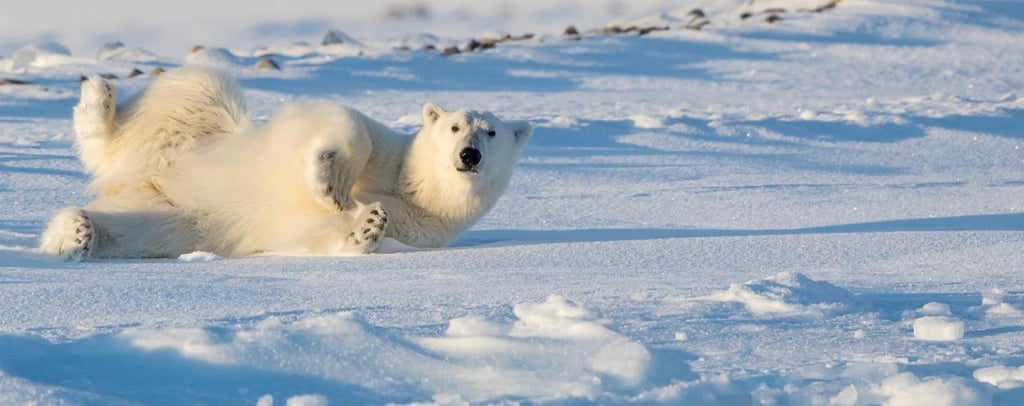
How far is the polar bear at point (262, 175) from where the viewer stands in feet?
15.6

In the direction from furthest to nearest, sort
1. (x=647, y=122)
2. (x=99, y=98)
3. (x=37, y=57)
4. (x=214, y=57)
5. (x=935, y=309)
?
(x=37, y=57)
(x=214, y=57)
(x=647, y=122)
(x=99, y=98)
(x=935, y=309)

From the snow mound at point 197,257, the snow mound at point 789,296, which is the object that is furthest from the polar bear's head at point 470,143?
the snow mound at point 789,296

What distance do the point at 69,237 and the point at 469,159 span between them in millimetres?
1331

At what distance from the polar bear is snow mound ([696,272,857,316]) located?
1.58m

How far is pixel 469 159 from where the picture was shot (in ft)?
16.2

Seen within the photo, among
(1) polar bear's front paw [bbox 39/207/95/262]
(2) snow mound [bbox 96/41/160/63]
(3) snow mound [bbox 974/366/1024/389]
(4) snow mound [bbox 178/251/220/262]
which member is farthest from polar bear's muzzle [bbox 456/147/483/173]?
(2) snow mound [bbox 96/41/160/63]

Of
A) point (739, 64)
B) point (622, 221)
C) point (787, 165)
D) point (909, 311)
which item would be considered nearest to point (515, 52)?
point (739, 64)

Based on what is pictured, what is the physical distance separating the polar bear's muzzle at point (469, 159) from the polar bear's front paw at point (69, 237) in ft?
4.08

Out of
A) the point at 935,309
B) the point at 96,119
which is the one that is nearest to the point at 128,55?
the point at 96,119

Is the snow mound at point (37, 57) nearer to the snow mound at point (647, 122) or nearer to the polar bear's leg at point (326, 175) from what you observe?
the snow mound at point (647, 122)

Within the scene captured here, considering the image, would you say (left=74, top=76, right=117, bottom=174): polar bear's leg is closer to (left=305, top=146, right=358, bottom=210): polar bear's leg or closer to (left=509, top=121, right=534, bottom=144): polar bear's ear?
(left=305, top=146, right=358, bottom=210): polar bear's leg

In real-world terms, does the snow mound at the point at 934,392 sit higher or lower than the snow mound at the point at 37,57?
lower

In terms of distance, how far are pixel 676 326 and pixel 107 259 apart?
8.43 ft

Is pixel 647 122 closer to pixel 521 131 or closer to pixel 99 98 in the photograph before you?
pixel 521 131
